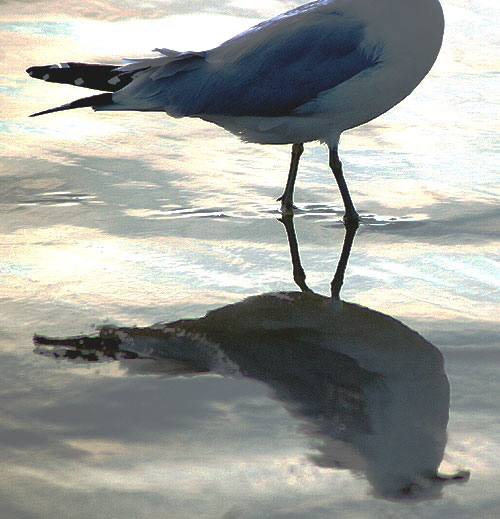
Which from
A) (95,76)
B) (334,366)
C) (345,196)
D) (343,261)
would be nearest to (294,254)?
(343,261)

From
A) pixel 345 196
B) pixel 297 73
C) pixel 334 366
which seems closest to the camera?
pixel 334 366

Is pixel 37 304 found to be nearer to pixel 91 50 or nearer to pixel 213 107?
pixel 213 107

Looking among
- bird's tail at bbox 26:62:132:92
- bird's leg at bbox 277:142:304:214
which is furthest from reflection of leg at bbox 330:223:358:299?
bird's tail at bbox 26:62:132:92

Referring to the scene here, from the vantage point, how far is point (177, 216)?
4.68 meters

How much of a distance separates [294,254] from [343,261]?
214 millimetres

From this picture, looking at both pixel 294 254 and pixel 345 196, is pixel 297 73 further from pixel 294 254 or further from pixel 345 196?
pixel 294 254

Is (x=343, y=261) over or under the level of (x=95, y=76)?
under

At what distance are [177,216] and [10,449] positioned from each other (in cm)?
209

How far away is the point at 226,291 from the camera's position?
153 inches

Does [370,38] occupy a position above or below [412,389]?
above

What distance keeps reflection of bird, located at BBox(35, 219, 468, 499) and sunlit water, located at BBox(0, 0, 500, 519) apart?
0.04 feet

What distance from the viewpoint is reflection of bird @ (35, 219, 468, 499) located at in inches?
107

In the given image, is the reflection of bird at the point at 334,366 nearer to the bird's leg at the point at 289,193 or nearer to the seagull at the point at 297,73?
the bird's leg at the point at 289,193

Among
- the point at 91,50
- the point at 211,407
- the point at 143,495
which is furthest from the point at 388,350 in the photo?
the point at 91,50
